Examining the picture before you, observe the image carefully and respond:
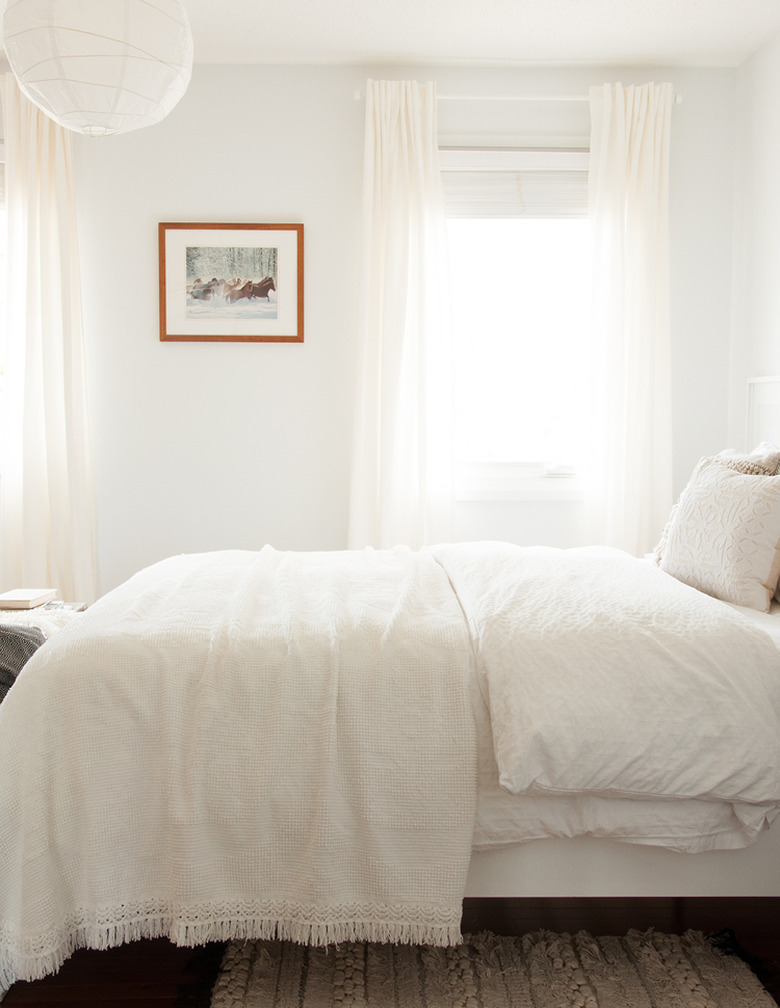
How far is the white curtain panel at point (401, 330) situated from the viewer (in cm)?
377

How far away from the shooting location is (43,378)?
382 cm

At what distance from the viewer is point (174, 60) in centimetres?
195

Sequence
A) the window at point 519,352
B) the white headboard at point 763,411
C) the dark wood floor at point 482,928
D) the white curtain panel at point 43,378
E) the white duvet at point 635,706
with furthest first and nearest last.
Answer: the window at point 519,352
the white curtain panel at point 43,378
the white headboard at point 763,411
the dark wood floor at point 482,928
the white duvet at point 635,706

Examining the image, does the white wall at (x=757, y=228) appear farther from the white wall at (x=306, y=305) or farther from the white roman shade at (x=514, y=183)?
the white roman shade at (x=514, y=183)

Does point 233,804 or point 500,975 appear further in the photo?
point 500,975

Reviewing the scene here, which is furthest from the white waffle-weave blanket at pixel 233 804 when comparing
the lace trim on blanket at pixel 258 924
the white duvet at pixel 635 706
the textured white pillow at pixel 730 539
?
the textured white pillow at pixel 730 539

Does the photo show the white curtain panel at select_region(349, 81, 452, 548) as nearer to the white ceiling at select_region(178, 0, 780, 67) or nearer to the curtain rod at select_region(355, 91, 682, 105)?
the curtain rod at select_region(355, 91, 682, 105)

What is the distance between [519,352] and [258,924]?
120 inches

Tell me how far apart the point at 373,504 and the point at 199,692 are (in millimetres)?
2359

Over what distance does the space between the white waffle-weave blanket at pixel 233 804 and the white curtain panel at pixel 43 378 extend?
2.45m

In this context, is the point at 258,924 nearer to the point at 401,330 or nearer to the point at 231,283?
the point at 401,330

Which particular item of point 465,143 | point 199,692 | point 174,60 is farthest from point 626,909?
point 465,143

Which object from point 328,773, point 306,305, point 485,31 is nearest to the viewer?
point 328,773

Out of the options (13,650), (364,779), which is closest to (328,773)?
(364,779)
